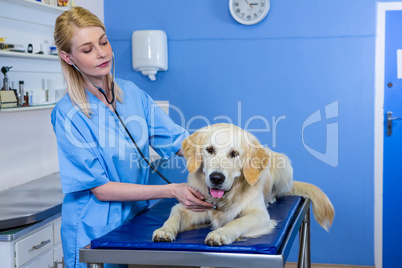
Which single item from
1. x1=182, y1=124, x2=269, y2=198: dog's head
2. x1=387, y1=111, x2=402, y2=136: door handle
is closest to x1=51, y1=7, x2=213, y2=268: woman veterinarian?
x1=182, y1=124, x2=269, y2=198: dog's head

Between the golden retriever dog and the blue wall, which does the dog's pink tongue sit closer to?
the golden retriever dog

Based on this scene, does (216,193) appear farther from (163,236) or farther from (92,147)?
(92,147)

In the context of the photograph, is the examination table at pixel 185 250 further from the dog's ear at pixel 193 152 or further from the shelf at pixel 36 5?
the shelf at pixel 36 5

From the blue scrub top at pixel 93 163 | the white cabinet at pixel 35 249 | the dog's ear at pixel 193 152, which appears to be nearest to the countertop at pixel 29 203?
the white cabinet at pixel 35 249

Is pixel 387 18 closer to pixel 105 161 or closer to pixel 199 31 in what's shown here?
pixel 199 31

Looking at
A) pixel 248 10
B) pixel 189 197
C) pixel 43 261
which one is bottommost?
pixel 43 261

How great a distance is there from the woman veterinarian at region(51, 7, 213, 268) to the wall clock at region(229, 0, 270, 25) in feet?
6.60

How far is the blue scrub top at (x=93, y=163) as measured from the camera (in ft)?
5.10

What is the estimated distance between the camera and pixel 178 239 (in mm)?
1367

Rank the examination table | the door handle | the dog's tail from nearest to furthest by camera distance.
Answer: the examination table
the dog's tail
the door handle

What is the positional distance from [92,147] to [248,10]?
90.5 inches

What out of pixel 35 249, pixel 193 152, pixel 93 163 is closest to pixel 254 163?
pixel 193 152

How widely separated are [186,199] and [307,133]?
2249mm

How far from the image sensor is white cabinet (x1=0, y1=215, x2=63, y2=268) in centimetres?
197
